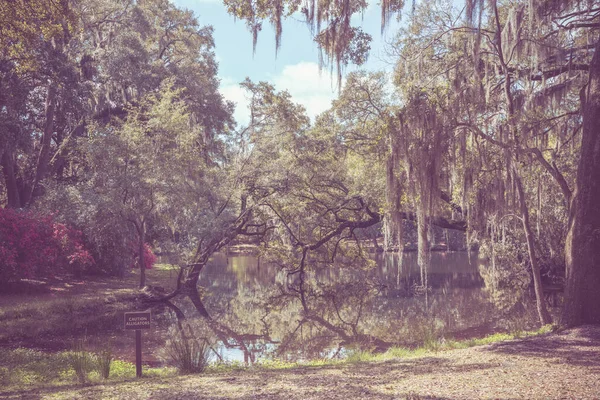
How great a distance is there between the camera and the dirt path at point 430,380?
504 cm

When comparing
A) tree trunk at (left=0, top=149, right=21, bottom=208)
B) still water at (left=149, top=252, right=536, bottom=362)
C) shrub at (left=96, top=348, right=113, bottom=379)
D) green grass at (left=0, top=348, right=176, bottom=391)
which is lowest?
still water at (left=149, top=252, right=536, bottom=362)

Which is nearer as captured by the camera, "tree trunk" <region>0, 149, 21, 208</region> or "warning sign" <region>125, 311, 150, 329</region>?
"warning sign" <region>125, 311, 150, 329</region>

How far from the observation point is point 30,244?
1455 centimetres

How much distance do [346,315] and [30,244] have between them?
33.3ft

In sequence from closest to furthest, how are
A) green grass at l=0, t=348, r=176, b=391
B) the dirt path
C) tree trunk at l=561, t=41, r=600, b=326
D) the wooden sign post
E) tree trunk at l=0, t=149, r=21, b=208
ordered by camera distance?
the dirt path, green grass at l=0, t=348, r=176, b=391, the wooden sign post, tree trunk at l=561, t=41, r=600, b=326, tree trunk at l=0, t=149, r=21, b=208

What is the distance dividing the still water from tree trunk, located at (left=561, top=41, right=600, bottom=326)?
8.93 ft

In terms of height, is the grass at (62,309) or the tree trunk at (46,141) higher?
the tree trunk at (46,141)

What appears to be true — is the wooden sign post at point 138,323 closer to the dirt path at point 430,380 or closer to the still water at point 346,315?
the dirt path at point 430,380

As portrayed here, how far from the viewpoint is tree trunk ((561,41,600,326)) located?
24.7ft

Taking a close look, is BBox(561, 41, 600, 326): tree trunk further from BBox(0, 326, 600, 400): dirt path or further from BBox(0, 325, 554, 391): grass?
BBox(0, 325, 554, 391): grass

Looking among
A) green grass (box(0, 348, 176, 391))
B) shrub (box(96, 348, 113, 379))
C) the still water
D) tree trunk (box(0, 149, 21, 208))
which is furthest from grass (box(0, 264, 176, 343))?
shrub (box(96, 348, 113, 379))

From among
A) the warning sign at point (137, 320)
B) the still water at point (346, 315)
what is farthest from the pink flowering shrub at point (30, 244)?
the warning sign at point (137, 320)

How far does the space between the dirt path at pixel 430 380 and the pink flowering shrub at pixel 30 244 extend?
9511 millimetres

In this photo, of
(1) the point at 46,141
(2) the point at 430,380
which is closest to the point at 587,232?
(2) the point at 430,380
